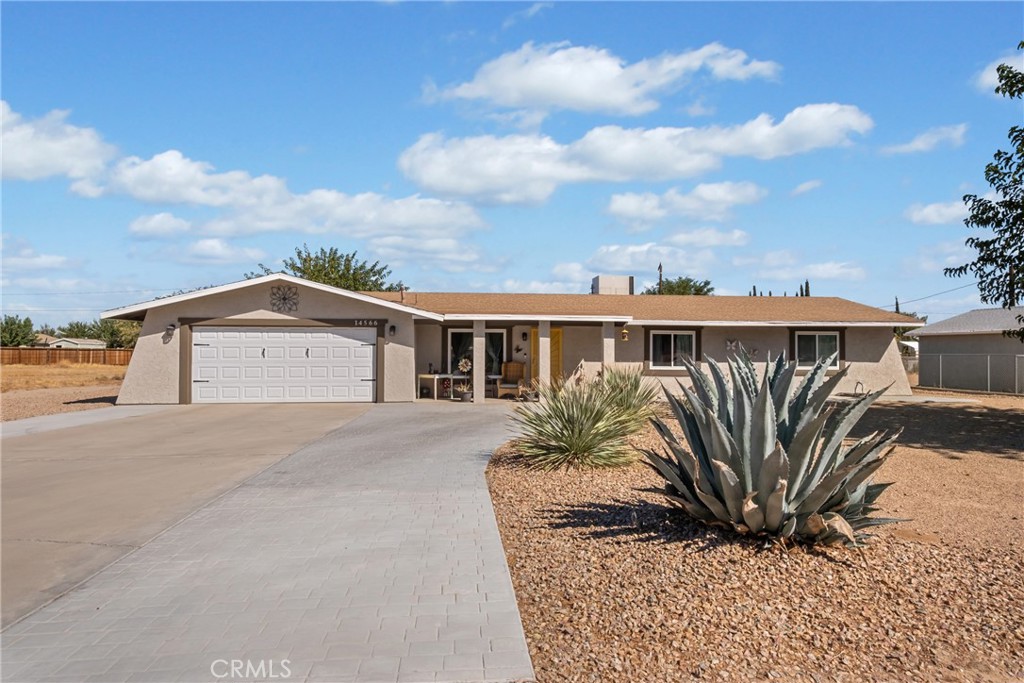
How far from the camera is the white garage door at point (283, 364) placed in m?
21.5

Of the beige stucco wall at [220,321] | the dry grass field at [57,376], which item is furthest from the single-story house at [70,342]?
the beige stucco wall at [220,321]

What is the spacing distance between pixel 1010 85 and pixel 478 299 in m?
16.3

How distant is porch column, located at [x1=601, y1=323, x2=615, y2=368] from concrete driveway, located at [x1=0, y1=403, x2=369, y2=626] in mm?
7551

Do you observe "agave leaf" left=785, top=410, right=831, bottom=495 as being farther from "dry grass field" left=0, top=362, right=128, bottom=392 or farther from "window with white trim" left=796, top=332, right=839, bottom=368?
"dry grass field" left=0, top=362, right=128, bottom=392

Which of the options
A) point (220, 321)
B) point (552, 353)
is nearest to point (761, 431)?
point (220, 321)

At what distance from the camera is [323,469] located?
10.9 metres

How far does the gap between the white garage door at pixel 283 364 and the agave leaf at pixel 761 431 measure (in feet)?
55.7

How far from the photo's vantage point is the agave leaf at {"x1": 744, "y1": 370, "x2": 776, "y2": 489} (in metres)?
5.66

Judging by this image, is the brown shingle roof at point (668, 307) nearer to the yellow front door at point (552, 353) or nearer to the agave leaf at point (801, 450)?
the yellow front door at point (552, 353)

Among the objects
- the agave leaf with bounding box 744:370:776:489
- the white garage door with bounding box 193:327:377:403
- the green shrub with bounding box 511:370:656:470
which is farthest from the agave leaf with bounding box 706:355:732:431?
the white garage door with bounding box 193:327:377:403

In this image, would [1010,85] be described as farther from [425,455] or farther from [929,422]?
[425,455]

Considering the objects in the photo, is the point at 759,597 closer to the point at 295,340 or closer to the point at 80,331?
the point at 295,340

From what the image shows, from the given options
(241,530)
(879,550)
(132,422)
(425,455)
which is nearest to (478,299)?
(132,422)

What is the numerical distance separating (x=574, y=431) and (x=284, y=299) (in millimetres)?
13592
